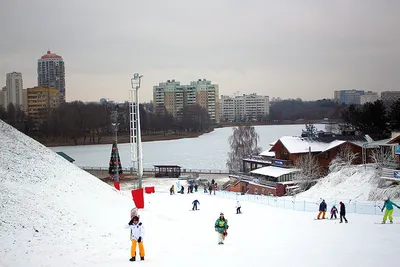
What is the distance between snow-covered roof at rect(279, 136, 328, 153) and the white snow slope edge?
2923cm

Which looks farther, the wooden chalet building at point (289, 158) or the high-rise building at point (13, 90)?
the high-rise building at point (13, 90)

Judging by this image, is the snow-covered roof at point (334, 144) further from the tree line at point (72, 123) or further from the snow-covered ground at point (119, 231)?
the tree line at point (72, 123)

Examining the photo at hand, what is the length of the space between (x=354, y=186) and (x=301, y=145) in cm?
1571

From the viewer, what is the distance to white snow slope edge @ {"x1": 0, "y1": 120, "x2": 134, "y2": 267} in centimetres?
1241

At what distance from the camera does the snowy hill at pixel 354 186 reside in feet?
98.6

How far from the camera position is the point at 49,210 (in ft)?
52.5

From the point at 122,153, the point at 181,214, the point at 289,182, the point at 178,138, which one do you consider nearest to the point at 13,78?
the point at 178,138

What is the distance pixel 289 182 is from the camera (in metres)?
44.3

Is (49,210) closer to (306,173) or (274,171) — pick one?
(306,173)

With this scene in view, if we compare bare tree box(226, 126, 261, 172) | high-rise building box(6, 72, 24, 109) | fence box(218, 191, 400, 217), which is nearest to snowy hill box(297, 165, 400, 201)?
fence box(218, 191, 400, 217)

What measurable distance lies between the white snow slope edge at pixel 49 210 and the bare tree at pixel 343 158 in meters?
26.4

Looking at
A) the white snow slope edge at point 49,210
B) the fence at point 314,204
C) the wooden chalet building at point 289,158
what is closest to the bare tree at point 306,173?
the wooden chalet building at point 289,158

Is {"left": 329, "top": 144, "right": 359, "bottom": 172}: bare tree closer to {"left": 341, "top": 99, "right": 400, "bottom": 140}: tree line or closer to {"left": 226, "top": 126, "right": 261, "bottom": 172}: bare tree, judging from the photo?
{"left": 341, "top": 99, "right": 400, "bottom": 140}: tree line

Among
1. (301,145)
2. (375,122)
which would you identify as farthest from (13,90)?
(301,145)
